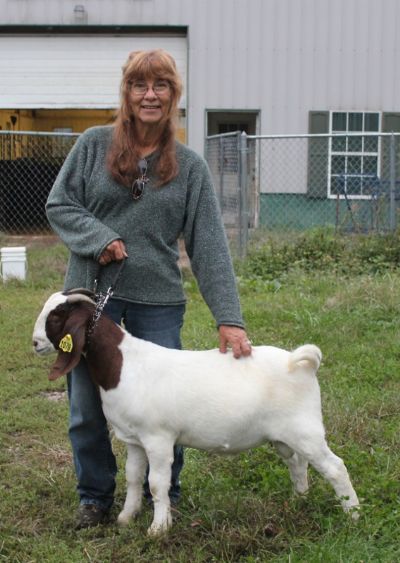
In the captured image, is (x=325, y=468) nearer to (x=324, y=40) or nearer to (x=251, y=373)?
(x=251, y=373)

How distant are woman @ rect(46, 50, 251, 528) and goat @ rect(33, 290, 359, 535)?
0.55ft

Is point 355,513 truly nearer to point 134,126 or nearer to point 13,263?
point 134,126

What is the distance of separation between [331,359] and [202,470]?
226cm

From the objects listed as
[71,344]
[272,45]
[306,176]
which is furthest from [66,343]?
[272,45]

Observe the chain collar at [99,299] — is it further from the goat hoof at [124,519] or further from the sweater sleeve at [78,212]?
the goat hoof at [124,519]

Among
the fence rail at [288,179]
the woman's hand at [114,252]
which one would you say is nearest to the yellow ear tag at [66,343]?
the woman's hand at [114,252]

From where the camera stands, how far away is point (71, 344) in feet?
11.2

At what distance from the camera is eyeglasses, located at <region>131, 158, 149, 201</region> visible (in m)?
3.58

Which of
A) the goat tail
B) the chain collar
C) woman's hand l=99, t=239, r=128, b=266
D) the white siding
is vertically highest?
the white siding

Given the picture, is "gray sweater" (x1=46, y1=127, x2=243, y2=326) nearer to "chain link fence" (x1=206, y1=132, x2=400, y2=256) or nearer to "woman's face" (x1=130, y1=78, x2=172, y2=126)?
"woman's face" (x1=130, y1=78, x2=172, y2=126)

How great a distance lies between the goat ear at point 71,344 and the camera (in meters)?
3.43

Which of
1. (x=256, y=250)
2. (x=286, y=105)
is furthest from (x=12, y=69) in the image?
(x=256, y=250)

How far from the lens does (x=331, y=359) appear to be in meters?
6.43

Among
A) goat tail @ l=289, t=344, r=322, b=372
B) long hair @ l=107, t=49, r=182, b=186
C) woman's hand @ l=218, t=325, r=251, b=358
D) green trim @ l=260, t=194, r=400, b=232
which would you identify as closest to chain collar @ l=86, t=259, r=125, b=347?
long hair @ l=107, t=49, r=182, b=186
